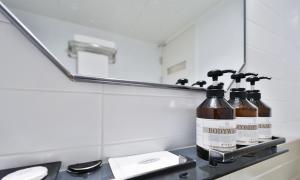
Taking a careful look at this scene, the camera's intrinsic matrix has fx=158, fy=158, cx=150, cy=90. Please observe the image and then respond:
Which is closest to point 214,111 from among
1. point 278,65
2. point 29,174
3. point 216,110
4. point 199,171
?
point 216,110

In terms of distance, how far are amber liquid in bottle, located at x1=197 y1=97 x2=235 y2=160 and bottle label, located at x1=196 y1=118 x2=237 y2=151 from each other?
10 mm

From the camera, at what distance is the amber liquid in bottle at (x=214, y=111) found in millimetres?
373

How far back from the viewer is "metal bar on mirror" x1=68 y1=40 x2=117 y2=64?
0.39 m

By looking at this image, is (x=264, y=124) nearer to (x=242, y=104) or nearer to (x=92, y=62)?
(x=242, y=104)

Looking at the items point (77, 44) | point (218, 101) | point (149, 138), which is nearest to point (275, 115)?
point (218, 101)

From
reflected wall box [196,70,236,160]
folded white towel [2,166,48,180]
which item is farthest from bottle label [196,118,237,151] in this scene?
folded white towel [2,166,48,180]

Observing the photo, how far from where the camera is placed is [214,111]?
0.38 metres

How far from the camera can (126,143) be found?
407 millimetres

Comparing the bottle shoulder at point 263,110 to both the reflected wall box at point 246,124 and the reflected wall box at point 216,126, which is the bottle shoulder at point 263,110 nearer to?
the reflected wall box at point 246,124

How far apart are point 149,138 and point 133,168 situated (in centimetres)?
12

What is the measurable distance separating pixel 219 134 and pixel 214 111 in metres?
0.05

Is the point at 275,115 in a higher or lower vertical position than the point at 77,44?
lower

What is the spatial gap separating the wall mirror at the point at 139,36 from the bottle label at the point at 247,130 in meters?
0.20

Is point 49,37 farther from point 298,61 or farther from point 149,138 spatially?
point 298,61
